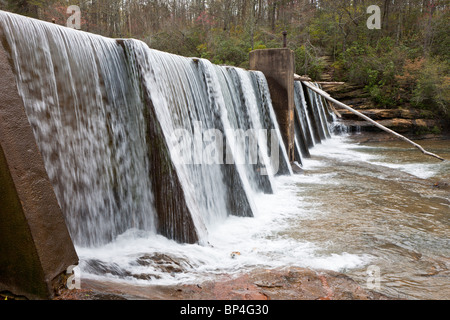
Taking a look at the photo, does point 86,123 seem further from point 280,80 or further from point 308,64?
point 308,64

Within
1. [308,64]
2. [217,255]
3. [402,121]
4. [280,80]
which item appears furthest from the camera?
[308,64]

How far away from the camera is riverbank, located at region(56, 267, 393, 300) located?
9.71 feet

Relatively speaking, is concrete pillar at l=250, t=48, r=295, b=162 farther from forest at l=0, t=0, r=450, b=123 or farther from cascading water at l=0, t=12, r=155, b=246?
forest at l=0, t=0, r=450, b=123

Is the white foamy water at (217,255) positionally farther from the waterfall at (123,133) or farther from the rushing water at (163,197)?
the waterfall at (123,133)

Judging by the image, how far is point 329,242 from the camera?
5.11 metres

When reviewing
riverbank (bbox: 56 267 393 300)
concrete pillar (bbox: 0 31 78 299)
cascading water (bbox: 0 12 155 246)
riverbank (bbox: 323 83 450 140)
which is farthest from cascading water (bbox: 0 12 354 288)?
riverbank (bbox: 323 83 450 140)

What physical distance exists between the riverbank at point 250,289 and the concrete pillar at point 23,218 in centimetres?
26

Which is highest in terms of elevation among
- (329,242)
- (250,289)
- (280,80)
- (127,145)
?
(280,80)

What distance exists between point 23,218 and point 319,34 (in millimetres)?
29479

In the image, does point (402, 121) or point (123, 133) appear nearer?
point (123, 133)

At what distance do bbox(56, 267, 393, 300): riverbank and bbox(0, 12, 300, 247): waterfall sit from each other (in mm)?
1280

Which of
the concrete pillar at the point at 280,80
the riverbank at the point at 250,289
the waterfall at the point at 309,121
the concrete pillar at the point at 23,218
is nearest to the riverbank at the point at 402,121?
the waterfall at the point at 309,121

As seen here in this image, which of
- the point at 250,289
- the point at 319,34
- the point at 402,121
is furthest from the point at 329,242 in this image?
the point at 319,34

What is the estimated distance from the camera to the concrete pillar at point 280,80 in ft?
34.6
